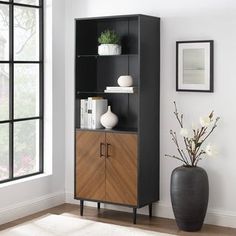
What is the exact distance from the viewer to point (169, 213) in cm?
547

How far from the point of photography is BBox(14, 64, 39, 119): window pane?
18.2ft

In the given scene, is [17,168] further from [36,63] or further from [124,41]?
[124,41]

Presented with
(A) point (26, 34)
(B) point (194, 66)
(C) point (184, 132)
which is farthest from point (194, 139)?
(A) point (26, 34)

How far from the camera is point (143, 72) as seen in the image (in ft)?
17.0

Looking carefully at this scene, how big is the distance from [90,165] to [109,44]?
1212 millimetres

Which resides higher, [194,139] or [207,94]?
[207,94]

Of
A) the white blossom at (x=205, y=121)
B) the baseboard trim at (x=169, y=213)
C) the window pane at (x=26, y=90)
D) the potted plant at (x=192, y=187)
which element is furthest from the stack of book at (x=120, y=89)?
the baseboard trim at (x=169, y=213)

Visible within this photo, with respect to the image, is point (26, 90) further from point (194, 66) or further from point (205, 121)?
point (205, 121)

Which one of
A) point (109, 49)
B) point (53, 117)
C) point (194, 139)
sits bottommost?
point (194, 139)

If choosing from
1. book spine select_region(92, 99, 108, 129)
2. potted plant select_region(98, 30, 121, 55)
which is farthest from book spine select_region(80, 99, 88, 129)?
potted plant select_region(98, 30, 121, 55)

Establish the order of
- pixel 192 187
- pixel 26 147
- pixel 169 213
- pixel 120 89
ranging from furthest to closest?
pixel 26 147
pixel 169 213
pixel 120 89
pixel 192 187

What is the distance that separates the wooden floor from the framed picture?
1.30 metres

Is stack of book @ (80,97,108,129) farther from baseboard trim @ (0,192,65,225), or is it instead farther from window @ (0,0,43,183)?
baseboard trim @ (0,192,65,225)

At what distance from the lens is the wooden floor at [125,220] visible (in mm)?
5059
